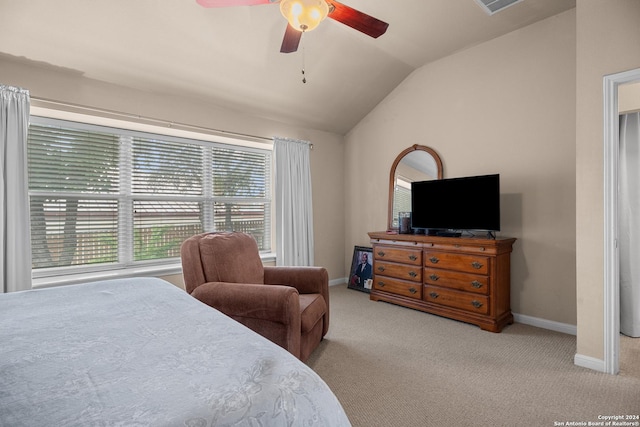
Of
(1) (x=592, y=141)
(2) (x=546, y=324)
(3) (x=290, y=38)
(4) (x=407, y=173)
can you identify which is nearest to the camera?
(3) (x=290, y=38)

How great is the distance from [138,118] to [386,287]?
3231 millimetres

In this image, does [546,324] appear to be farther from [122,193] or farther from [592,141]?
[122,193]

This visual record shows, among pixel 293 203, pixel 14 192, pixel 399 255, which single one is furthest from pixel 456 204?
pixel 14 192

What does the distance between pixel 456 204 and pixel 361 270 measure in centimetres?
174

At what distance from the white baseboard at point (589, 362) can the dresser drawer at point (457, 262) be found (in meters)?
0.91

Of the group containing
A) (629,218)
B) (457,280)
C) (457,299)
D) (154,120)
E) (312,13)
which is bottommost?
(457,299)

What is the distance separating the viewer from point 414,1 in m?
2.90

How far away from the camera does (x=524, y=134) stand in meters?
3.23

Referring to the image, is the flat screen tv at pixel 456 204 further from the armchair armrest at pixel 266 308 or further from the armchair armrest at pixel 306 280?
the armchair armrest at pixel 266 308

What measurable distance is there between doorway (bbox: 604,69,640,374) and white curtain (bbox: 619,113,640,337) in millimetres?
1057

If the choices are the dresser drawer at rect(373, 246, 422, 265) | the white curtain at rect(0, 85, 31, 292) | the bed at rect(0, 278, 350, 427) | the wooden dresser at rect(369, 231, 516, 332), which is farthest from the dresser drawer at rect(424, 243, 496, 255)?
the white curtain at rect(0, 85, 31, 292)

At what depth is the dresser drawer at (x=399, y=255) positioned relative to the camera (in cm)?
361

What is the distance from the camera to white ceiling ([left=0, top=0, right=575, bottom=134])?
98.3 inches

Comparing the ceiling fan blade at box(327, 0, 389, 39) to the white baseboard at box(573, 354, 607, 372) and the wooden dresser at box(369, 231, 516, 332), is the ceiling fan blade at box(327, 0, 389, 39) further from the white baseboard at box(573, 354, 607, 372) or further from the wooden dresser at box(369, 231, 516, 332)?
the white baseboard at box(573, 354, 607, 372)
